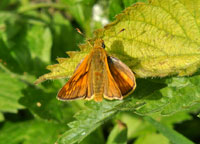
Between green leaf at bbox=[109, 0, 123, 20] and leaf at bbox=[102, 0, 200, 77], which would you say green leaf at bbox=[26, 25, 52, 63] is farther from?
leaf at bbox=[102, 0, 200, 77]

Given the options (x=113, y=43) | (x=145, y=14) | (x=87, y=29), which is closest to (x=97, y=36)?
(x=113, y=43)

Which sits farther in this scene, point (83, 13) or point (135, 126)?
point (83, 13)

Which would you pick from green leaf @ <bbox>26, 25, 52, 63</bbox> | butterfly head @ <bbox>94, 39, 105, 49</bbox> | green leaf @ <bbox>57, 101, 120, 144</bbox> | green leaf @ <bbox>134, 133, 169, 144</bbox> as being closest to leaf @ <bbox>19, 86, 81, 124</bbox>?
green leaf @ <bbox>26, 25, 52, 63</bbox>

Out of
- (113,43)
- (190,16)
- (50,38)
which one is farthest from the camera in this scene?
(50,38)

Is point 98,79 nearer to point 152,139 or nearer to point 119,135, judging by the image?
point 119,135

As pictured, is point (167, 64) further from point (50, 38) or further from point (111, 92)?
point (50, 38)

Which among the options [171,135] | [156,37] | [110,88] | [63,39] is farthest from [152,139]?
[63,39]
